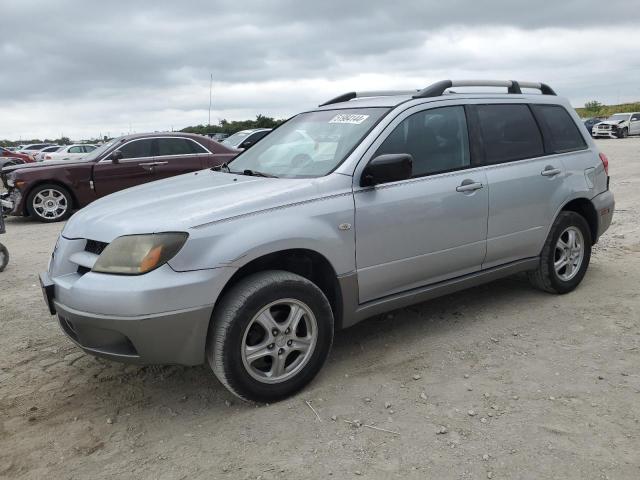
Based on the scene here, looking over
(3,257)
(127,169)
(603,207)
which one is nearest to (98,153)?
(127,169)

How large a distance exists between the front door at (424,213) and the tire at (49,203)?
27.2 ft

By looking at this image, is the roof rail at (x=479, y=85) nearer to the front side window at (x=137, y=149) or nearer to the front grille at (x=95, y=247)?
the front grille at (x=95, y=247)

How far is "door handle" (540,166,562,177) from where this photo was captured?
4477 mm

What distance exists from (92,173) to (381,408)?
339 inches

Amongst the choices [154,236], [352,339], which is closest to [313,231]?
[154,236]

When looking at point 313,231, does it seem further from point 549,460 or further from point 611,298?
point 611,298

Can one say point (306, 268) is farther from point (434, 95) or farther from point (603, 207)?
point (603, 207)

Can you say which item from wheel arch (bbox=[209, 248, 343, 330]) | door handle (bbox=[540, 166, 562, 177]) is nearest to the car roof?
door handle (bbox=[540, 166, 562, 177])

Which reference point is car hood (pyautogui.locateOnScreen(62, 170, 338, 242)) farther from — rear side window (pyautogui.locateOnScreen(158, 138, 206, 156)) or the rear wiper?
rear side window (pyautogui.locateOnScreen(158, 138, 206, 156))

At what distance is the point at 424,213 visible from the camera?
3695 mm

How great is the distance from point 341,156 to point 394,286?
909 mm

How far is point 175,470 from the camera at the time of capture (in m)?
2.63

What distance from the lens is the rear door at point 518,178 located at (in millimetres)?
4184

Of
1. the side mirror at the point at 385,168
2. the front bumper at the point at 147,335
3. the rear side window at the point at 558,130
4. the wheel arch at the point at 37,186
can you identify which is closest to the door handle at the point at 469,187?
the side mirror at the point at 385,168
